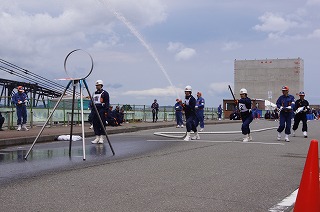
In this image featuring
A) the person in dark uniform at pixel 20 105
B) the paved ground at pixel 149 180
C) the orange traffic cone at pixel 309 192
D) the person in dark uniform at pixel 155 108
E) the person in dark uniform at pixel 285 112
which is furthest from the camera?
the person in dark uniform at pixel 155 108

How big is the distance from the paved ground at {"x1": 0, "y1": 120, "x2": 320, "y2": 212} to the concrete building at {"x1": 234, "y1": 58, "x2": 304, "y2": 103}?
6762 centimetres

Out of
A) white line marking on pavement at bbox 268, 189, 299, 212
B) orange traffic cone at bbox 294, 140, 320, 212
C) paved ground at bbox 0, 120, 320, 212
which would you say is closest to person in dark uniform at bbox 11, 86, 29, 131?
paved ground at bbox 0, 120, 320, 212

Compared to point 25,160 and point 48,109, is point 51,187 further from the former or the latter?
point 48,109

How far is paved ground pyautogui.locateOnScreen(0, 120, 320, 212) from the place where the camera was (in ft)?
19.7

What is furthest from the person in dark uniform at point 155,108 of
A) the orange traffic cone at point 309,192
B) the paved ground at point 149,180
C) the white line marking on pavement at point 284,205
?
the orange traffic cone at point 309,192

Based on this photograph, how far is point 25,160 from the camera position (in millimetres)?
10680

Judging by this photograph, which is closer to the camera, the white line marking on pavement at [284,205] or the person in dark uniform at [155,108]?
the white line marking on pavement at [284,205]

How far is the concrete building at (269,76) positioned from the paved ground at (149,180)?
2662 inches

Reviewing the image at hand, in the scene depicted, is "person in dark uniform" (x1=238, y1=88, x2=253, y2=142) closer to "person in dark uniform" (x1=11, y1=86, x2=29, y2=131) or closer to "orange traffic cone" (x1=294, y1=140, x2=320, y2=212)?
"person in dark uniform" (x1=11, y1=86, x2=29, y2=131)

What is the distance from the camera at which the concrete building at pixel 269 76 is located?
78062 millimetres

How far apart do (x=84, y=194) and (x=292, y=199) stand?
2805 mm

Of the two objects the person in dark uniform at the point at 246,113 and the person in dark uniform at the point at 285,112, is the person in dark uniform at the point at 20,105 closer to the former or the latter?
the person in dark uniform at the point at 246,113

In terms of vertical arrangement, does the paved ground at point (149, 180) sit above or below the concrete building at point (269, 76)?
below

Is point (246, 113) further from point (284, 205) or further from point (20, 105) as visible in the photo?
point (284, 205)
